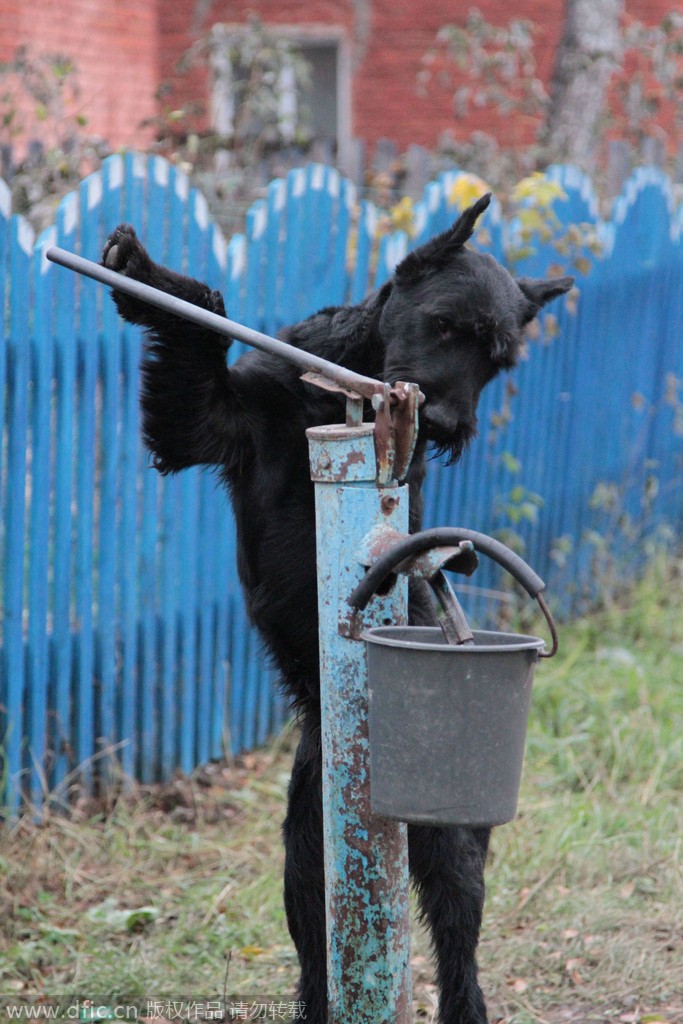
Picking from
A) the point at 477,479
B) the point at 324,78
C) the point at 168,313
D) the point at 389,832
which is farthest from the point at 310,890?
the point at 324,78

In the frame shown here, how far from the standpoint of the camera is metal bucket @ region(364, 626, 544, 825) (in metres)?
2.00

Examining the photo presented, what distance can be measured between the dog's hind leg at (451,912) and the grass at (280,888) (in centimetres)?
40

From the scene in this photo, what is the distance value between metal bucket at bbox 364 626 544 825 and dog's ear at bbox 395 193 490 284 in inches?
55.1

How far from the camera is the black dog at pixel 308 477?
292 cm

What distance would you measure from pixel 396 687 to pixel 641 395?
615 cm

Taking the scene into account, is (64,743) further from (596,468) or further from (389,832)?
(596,468)

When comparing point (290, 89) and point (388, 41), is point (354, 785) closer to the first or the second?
point (290, 89)

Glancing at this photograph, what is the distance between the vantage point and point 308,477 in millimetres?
3004

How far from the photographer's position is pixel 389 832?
7.46 feet

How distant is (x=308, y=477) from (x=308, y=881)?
0.98 meters

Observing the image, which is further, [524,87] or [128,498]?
[524,87]

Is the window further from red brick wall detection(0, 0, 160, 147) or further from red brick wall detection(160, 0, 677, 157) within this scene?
red brick wall detection(0, 0, 160, 147)

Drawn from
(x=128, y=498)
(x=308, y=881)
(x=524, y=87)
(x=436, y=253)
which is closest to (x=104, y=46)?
(x=524, y=87)

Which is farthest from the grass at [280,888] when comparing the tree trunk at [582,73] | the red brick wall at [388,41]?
the red brick wall at [388,41]
